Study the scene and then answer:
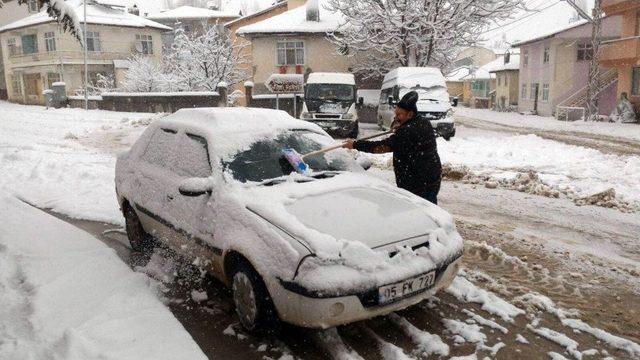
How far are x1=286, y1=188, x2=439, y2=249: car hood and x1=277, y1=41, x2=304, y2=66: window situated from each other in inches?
1094

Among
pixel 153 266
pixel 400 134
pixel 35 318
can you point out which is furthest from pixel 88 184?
pixel 400 134

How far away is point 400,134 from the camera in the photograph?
192 inches

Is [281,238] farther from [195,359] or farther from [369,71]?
[369,71]

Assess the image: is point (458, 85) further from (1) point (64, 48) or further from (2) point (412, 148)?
(2) point (412, 148)

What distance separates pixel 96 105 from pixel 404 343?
28.9 m

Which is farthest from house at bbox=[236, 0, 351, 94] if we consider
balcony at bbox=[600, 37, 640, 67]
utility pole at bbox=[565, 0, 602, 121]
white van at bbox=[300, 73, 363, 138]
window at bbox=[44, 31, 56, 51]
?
window at bbox=[44, 31, 56, 51]

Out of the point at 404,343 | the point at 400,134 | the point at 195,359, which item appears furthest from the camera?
the point at 400,134

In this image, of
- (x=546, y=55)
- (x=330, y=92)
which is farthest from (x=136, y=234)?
(x=546, y=55)

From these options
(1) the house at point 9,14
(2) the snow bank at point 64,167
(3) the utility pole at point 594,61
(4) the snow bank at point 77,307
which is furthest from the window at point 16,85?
(4) the snow bank at point 77,307

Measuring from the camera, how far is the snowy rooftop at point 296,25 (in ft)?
97.9

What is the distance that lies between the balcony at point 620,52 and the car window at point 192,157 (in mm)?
26158

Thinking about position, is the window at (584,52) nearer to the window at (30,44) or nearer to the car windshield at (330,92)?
the car windshield at (330,92)

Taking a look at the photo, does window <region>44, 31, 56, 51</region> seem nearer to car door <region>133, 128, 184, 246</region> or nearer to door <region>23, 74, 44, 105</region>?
door <region>23, 74, 44, 105</region>

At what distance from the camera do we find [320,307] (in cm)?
319
